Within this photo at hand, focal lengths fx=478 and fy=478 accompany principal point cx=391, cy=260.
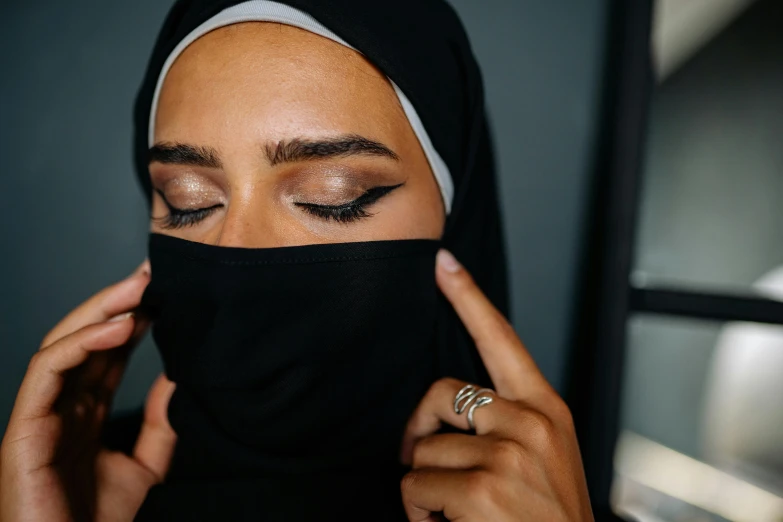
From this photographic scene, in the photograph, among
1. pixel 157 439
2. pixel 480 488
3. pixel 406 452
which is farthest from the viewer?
pixel 157 439

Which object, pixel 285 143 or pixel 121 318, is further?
pixel 121 318

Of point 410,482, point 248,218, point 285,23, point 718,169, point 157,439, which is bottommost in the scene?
point 157,439

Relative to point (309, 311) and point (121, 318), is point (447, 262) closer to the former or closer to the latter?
point (309, 311)

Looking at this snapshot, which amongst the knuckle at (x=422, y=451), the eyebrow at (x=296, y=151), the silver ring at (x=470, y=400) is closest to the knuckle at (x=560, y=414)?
the silver ring at (x=470, y=400)

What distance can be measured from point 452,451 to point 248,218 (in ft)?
1.62

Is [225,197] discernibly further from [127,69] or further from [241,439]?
[127,69]

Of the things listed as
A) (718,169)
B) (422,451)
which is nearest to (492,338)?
(422,451)

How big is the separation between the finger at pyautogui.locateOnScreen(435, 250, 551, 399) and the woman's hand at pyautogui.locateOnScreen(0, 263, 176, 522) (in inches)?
24.0

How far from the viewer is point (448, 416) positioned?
0.82 m

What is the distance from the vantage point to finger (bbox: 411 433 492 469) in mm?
723

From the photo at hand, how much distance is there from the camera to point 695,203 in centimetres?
134

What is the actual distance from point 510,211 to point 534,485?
84 centimetres

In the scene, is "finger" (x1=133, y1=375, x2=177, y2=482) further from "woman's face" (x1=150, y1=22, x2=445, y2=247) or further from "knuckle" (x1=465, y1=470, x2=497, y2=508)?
"knuckle" (x1=465, y1=470, x2=497, y2=508)

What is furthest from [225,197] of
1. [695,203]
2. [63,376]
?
[695,203]
